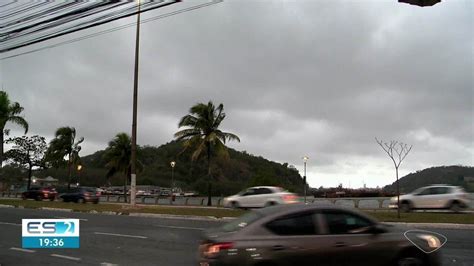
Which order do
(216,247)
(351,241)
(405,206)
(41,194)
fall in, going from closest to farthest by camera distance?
(216,247) → (351,241) → (405,206) → (41,194)

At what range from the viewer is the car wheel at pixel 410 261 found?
24.9 feet

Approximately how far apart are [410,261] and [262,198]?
779 inches

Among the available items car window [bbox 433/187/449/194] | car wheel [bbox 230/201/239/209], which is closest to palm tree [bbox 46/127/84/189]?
car wheel [bbox 230/201/239/209]

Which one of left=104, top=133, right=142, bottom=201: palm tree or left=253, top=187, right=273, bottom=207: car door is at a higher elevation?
left=104, top=133, right=142, bottom=201: palm tree

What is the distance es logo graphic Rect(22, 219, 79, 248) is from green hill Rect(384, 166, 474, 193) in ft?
125

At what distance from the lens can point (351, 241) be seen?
7.48 meters

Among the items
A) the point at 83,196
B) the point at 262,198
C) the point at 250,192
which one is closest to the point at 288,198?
the point at 262,198

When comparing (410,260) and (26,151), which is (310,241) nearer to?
(410,260)

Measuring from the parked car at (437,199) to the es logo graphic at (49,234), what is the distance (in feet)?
60.8

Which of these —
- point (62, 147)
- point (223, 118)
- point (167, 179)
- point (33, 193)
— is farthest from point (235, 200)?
point (167, 179)

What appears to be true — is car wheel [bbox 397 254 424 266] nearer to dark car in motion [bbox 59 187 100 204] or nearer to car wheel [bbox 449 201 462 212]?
car wheel [bbox 449 201 462 212]

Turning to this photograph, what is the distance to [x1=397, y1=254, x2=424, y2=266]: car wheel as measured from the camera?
7.60 meters

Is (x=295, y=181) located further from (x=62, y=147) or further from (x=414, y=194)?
(x=414, y=194)

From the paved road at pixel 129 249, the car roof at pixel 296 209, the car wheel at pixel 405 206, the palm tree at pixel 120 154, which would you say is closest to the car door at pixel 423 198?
the car wheel at pixel 405 206
